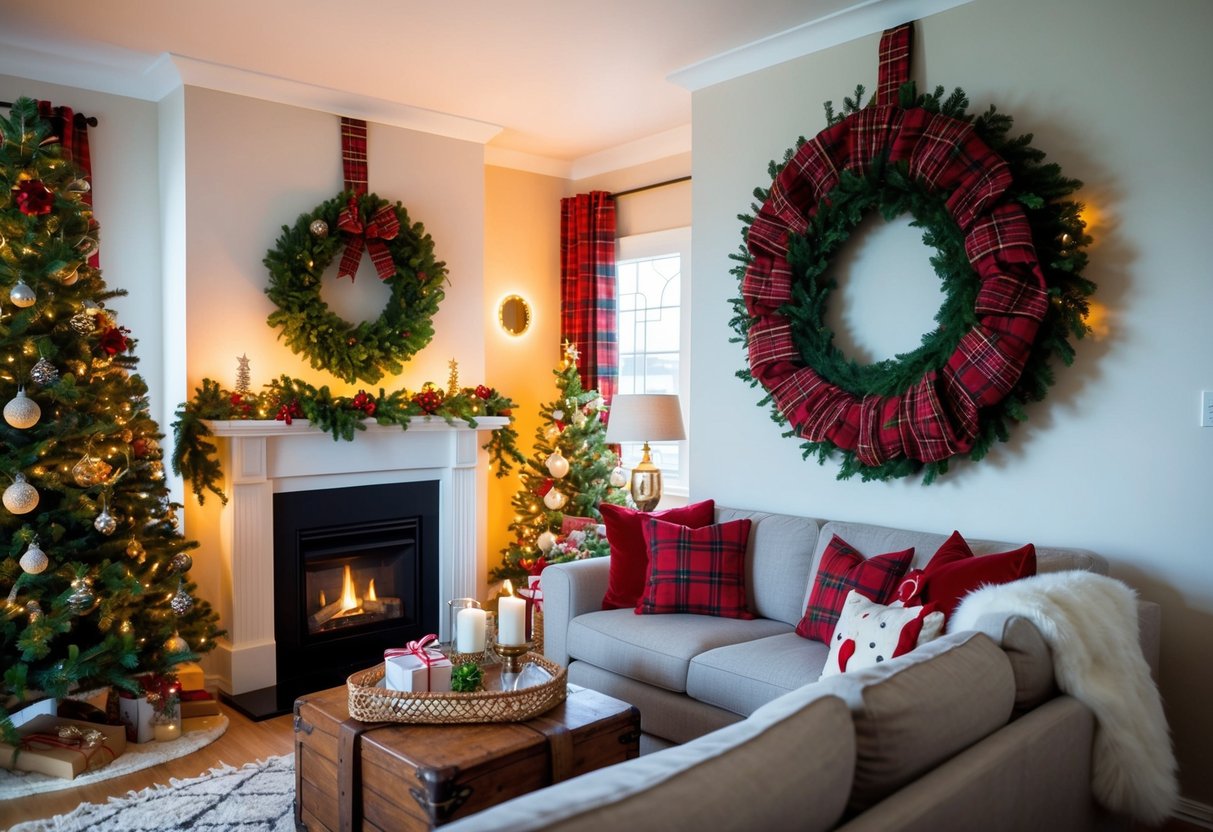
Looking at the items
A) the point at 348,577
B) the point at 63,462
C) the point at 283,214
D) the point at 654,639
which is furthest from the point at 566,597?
the point at 283,214

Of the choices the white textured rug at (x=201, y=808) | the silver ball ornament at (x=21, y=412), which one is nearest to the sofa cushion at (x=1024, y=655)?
the white textured rug at (x=201, y=808)

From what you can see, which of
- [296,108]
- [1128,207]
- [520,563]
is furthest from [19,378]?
[1128,207]

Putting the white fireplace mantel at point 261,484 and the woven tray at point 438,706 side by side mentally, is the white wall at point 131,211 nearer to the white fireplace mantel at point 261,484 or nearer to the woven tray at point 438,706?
the white fireplace mantel at point 261,484

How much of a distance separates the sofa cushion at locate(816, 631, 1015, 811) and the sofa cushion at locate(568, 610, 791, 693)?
1469 millimetres

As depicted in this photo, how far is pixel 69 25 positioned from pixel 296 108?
1.02 meters

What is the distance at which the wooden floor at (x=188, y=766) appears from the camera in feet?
9.66

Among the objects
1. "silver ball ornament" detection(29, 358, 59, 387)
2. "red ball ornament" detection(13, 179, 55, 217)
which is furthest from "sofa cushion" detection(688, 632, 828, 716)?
"red ball ornament" detection(13, 179, 55, 217)

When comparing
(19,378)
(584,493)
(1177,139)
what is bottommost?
(584,493)

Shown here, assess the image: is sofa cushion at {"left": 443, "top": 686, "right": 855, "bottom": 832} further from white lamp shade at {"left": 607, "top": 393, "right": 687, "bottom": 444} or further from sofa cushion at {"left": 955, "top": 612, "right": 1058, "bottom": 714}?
white lamp shade at {"left": 607, "top": 393, "right": 687, "bottom": 444}

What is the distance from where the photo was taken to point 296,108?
4.43 meters

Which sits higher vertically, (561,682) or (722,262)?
(722,262)

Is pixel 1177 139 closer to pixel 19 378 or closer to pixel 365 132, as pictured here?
pixel 365 132

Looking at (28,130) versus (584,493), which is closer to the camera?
(28,130)

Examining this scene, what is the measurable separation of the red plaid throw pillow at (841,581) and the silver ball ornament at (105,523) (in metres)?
2.56
